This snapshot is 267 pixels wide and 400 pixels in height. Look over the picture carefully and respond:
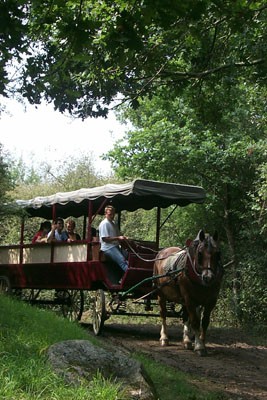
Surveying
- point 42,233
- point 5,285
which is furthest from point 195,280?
point 5,285

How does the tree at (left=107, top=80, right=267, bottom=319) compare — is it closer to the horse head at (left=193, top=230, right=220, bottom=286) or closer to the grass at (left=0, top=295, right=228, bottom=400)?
the horse head at (left=193, top=230, right=220, bottom=286)

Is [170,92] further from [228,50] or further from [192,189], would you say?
[192,189]

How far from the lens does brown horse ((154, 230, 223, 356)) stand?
922cm

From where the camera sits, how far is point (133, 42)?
5.74m

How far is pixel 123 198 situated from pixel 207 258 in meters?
3.27

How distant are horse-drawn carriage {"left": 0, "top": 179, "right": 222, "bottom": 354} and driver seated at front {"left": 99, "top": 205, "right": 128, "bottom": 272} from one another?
0.15 m

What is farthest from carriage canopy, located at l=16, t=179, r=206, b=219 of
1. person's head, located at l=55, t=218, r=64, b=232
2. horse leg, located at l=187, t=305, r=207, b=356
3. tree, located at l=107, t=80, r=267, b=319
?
tree, located at l=107, t=80, r=267, b=319

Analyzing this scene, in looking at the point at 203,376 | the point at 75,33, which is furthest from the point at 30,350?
the point at 75,33

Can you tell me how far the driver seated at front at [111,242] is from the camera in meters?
10.8

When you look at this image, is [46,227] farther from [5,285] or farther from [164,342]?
[164,342]

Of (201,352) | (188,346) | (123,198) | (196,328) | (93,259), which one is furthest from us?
(123,198)

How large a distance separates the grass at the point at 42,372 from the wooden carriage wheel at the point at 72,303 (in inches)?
134

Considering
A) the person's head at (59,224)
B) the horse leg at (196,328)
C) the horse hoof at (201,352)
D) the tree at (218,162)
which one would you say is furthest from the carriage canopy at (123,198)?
the tree at (218,162)

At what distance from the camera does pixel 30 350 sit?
6.22 meters
